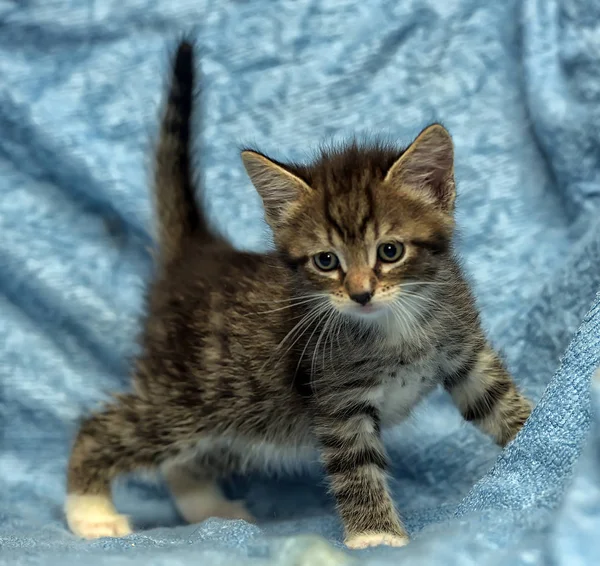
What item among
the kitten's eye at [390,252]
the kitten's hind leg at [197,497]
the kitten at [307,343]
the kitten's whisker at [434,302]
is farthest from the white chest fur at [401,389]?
the kitten's hind leg at [197,497]

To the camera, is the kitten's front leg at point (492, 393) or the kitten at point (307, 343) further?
the kitten's front leg at point (492, 393)

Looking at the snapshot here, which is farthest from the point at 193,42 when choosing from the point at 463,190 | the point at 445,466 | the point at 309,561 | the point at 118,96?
the point at 309,561

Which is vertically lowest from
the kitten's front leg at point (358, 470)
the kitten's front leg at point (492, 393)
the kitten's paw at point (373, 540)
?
the kitten's paw at point (373, 540)

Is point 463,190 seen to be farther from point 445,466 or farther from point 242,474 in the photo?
point 242,474

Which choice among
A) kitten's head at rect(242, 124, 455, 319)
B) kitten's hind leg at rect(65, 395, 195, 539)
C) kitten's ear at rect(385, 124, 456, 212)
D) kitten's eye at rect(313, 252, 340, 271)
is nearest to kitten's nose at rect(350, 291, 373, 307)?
kitten's head at rect(242, 124, 455, 319)

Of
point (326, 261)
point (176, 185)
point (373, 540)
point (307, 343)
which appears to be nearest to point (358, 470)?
point (373, 540)

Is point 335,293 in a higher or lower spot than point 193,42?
lower

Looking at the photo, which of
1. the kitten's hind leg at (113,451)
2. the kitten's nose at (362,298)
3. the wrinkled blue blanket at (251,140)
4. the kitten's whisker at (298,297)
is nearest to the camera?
the kitten's nose at (362,298)

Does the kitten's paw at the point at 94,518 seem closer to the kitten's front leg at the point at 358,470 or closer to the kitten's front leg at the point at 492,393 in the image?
the kitten's front leg at the point at 358,470
